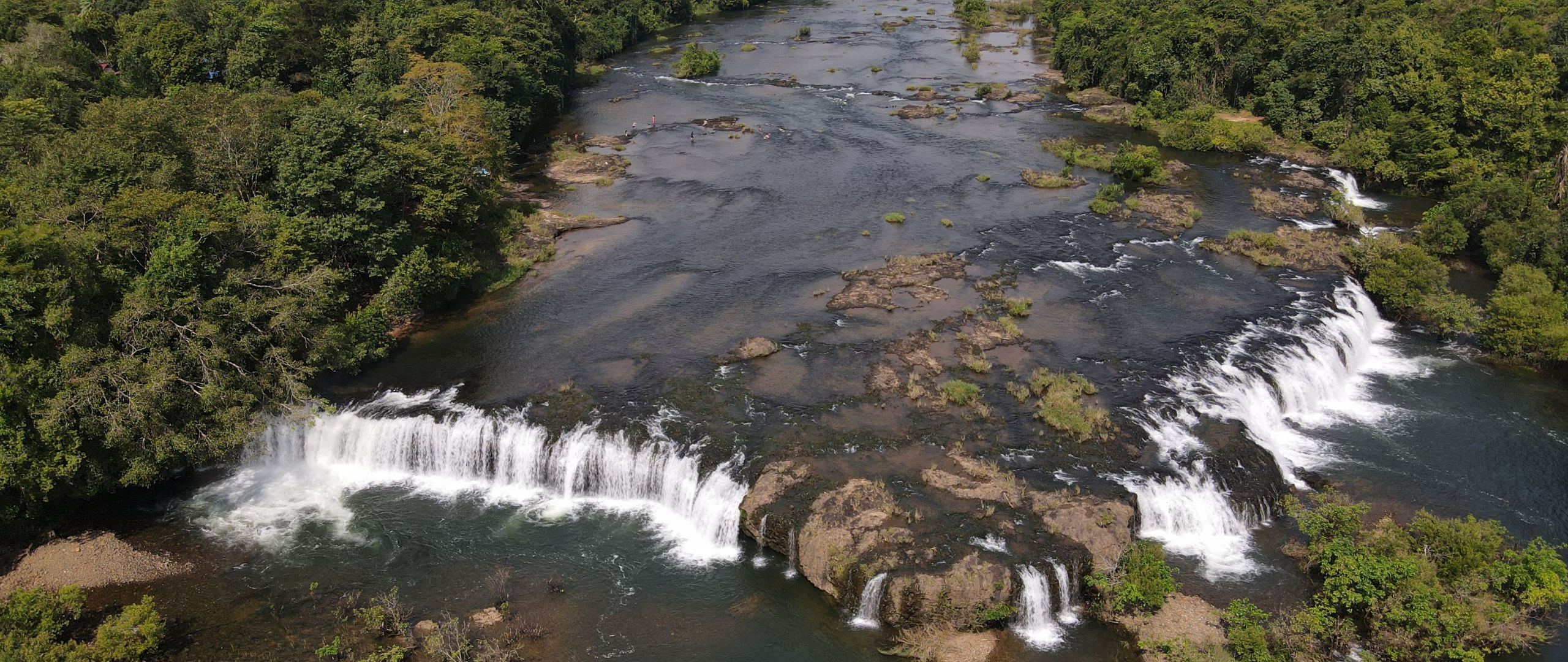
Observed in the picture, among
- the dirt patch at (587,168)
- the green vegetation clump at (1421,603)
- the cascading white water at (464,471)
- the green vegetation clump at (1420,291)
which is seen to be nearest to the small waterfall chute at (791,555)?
the cascading white water at (464,471)

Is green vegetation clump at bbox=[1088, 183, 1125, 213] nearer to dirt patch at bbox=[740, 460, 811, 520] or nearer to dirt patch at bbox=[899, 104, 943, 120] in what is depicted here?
dirt patch at bbox=[899, 104, 943, 120]

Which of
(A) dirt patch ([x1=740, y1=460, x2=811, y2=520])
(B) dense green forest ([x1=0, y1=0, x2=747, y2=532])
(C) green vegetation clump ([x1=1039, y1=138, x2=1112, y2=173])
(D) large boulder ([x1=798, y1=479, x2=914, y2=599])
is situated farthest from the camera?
(C) green vegetation clump ([x1=1039, y1=138, x2=1112, y2=173])

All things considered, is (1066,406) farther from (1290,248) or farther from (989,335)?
(1290,248)

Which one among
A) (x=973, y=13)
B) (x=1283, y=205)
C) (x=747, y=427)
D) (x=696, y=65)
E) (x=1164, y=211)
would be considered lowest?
(x=747, y=427)

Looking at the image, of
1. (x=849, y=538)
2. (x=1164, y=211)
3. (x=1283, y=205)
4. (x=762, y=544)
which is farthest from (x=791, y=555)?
(x=1283, y=205)

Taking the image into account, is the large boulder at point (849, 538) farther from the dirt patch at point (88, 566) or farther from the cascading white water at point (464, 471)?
the dirt patch at point (88, 566)

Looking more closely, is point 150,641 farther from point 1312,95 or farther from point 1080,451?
point 1312,95

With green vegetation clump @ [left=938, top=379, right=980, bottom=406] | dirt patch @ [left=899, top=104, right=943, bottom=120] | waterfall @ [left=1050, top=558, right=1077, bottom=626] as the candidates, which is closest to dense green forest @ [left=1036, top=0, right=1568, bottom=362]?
dirt patch @ [left=899, top=104, right=943, bottom=120]
